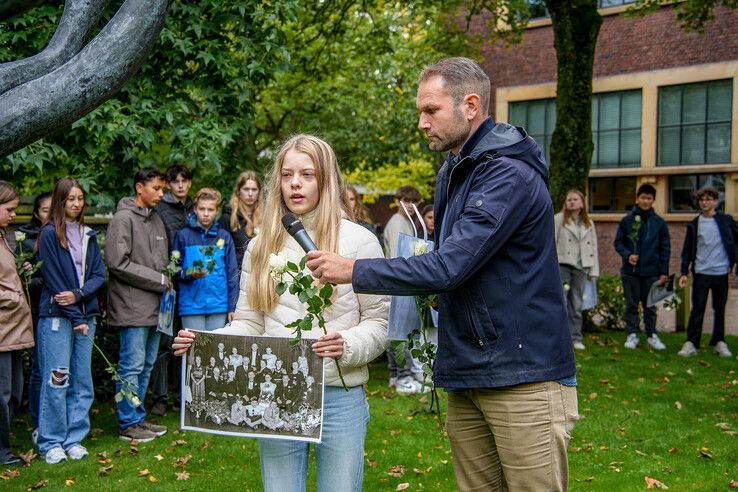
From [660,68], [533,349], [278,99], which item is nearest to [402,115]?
[278,99]

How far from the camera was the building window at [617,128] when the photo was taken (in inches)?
874

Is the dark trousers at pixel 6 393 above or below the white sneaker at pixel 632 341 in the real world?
above

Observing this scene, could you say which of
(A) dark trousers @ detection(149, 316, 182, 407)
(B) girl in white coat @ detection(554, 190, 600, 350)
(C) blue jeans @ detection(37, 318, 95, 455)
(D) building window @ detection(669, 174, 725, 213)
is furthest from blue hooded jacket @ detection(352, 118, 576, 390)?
(D) building window @ detection(669, 174, 725, 213)

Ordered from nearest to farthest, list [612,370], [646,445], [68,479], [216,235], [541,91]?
[68,479] < [646,445] < [216,235] < [612,370] < [541,91]

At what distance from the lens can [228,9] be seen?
9594 millimetres

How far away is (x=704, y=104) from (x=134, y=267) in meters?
17.9

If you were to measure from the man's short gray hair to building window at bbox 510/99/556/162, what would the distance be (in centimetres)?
2069

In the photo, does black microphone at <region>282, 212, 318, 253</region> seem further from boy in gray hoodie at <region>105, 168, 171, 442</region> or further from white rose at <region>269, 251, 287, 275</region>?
boy in gray hoodie at <region>105, 168, 171, 442</region>

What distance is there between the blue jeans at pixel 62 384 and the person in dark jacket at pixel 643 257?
25.8 feet

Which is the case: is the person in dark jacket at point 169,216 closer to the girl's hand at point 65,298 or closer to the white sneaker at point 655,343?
the girl's hand at point 65,298

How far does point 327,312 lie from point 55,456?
4332mm

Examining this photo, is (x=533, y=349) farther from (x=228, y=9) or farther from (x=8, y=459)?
(x=228, y=9)

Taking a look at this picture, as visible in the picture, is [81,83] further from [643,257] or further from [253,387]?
[643,257]

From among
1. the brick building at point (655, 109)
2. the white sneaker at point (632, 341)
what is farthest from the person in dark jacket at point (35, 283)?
the brick building at point (655, 109)
